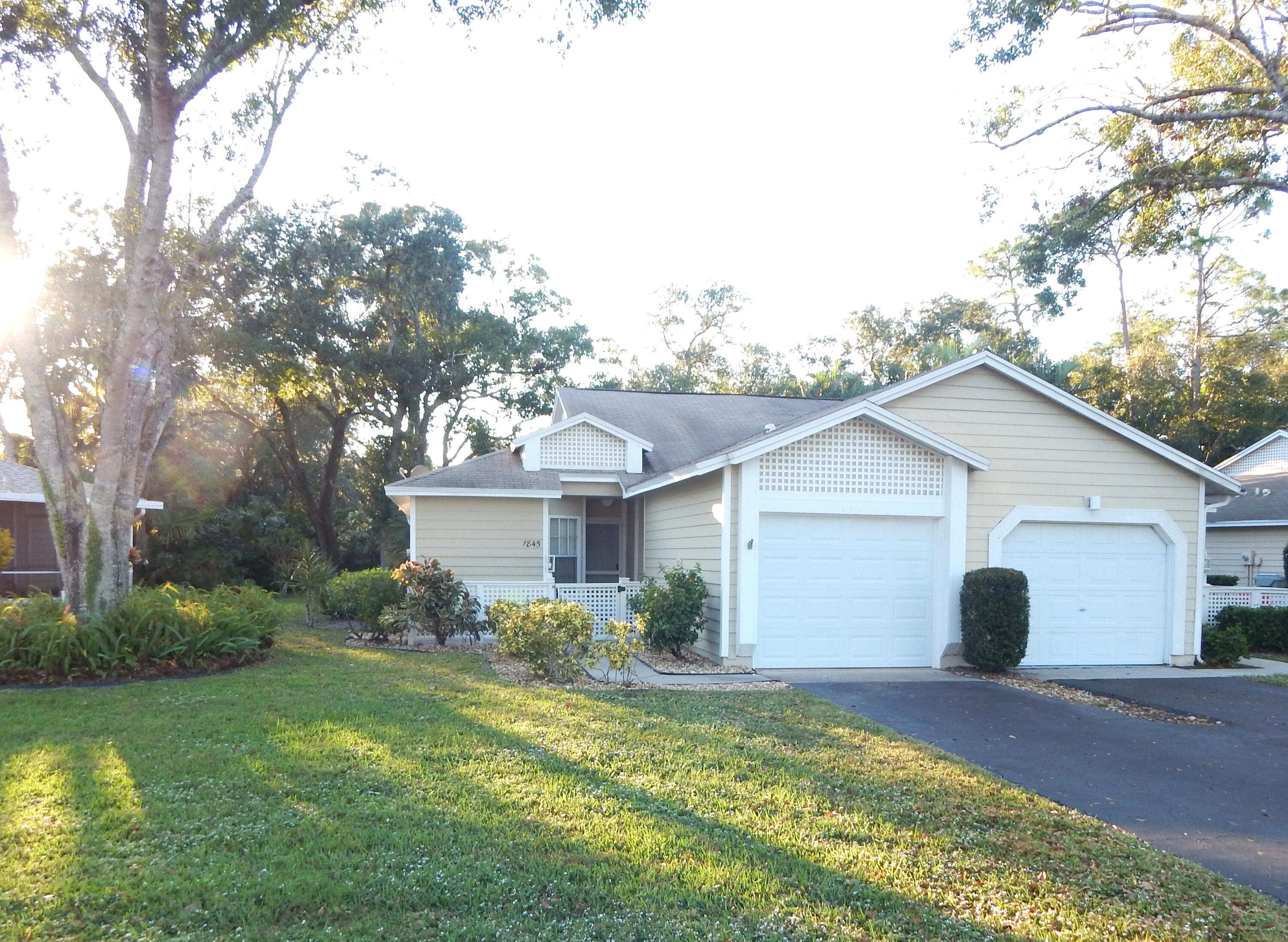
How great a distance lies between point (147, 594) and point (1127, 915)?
39.2ft

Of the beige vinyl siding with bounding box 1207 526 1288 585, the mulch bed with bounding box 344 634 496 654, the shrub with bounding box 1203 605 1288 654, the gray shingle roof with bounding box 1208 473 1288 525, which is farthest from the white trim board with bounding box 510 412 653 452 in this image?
the beige vinyl siding with bounding box 1207 526 1288 585

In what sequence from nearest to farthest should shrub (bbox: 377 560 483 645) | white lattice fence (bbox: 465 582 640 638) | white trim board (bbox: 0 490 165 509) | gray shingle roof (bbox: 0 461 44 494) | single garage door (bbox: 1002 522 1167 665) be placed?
single garage door (bbox: 1002 522 1167 665), shrub (bbox: 377 560 483 645), white lattice fence (bbox: 465 582 640 638), white trim board (bbox: 0 490 165 509), gray shingle roof (bbox: 0 461 44 494)

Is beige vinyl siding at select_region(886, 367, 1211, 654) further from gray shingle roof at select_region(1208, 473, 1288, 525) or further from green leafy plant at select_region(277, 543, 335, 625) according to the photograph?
green leafy plant at select_region(277, 543, 335, 625)

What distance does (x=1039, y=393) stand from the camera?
1263cm

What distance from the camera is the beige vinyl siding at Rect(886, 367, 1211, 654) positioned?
41.0ft

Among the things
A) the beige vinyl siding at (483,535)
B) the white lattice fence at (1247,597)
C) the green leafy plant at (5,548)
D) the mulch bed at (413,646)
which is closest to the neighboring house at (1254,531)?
the white lattice fence at (1247,597)

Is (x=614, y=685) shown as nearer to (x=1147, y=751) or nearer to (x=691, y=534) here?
(x=691, y=534)

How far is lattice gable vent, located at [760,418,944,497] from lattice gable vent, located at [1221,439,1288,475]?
18.0m

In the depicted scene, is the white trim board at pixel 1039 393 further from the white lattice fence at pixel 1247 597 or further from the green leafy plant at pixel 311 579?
the green leafy plant at pixel 311 579

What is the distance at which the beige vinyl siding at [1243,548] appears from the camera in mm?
20766

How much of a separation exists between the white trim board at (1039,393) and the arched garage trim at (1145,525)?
859mm

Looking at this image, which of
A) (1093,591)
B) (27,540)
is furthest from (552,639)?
(27,540)

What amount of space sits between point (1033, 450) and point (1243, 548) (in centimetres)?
1342

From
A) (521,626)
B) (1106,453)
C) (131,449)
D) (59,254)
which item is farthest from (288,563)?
(1106,453)
